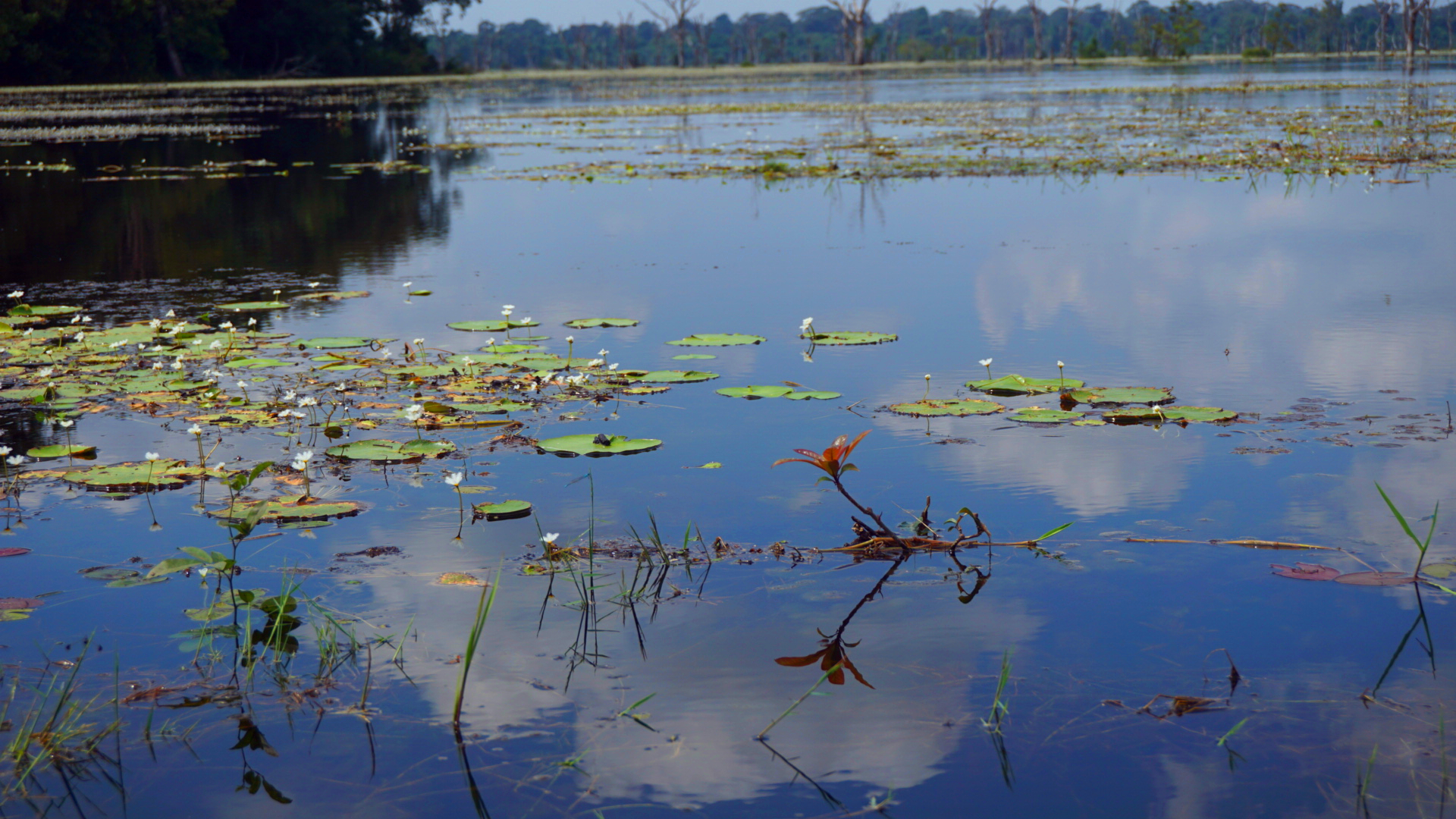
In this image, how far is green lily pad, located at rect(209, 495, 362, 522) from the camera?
136 inches

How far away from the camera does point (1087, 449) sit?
3887 millimetres

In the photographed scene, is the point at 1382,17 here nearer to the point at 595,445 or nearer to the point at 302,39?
the point at 302,39

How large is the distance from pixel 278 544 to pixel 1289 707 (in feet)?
8.23

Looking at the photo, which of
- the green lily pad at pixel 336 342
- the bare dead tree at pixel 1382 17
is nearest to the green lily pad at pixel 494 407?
the green lily pad at pixel 336 342

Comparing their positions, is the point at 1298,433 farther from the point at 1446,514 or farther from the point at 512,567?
the point at 512,567

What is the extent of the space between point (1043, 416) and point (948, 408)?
13.2 inches

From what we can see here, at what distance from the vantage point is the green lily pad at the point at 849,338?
18.0 ft

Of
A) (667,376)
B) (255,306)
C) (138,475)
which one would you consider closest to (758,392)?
(667,376)

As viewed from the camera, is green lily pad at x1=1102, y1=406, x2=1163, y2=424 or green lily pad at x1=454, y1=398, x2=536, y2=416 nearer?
green lily pad at x1=1102, y1=406, x2=1163, y2=424

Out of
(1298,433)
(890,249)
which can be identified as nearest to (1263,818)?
(1298,433)

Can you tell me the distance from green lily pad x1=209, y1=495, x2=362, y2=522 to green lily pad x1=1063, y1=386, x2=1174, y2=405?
2.53 metres

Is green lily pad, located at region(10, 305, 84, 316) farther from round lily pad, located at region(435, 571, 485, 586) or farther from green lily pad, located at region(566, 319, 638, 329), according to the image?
round lily pad, located at region(435, 571, 485, 586)

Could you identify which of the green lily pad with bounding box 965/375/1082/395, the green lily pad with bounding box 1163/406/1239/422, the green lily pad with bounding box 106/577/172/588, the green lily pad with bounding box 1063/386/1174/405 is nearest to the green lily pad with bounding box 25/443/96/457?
the green lily pad with bounding box 106/577/172/588

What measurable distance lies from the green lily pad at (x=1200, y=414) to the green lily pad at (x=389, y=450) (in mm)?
2456
